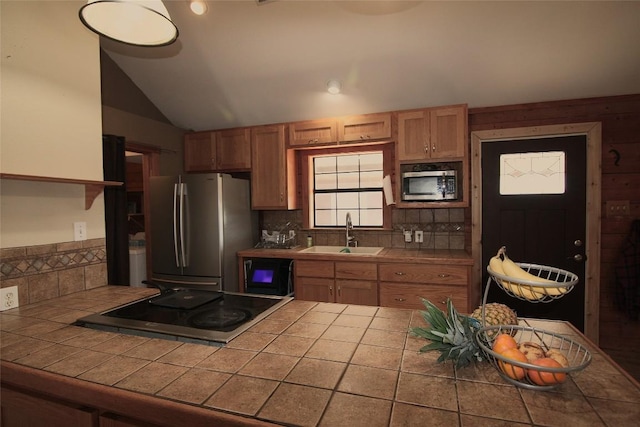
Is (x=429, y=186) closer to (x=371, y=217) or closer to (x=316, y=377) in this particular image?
(x=371, y=217)

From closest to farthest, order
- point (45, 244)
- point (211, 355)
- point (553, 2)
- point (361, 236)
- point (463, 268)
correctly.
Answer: point (211, 355), point (45, 244), point (553, 2), point (463, 268), point (361, 236)

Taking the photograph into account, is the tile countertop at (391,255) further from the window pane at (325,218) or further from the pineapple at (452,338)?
the pineapple at (452,338)

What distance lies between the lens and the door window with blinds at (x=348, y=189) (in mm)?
3686

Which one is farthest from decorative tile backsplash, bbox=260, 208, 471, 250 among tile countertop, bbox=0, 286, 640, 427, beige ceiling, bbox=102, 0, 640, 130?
tile countertop, bbox=0, 286, 640, 427

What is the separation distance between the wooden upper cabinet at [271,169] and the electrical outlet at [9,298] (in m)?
2.28

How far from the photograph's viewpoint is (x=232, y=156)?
373cm

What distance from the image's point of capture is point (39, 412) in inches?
39.7

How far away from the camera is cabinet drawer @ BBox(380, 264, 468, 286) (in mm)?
2787

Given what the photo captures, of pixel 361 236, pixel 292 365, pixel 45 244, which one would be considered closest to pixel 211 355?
pixel 292 365

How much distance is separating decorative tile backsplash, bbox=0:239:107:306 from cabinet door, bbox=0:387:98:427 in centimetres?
70

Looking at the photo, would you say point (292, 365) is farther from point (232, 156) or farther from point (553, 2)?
point (232, 156)

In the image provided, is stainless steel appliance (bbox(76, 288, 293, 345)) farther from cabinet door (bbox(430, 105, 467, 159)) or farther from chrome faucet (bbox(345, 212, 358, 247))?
cabinet door (bbox(430, 105, 467, 159))

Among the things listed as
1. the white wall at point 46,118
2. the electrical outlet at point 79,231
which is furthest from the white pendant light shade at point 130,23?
the electrical outlet at point 79,231

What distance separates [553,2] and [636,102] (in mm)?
1387
